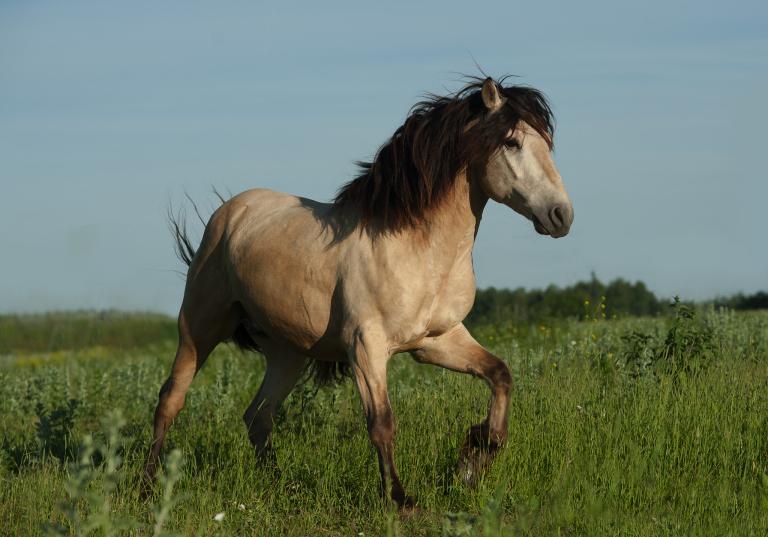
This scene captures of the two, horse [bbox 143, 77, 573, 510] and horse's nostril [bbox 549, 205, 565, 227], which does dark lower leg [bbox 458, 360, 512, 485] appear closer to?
horse [bbox 143, 77, 573, 510]

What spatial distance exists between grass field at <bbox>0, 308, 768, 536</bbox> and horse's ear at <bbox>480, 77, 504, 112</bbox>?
6.84 feet

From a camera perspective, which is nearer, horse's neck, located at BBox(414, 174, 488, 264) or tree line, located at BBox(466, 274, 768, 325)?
horse's neck, located at BBox(414, 174, 488, 264)

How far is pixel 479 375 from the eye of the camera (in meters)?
6.30

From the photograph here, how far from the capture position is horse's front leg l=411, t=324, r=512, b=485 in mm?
6051

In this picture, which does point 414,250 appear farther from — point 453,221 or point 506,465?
point 506,465

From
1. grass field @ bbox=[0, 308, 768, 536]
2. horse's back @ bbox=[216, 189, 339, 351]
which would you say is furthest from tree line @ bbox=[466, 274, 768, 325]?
horse's back @ bbox=[216, 189, 339, 351]

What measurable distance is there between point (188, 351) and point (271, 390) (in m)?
0.69

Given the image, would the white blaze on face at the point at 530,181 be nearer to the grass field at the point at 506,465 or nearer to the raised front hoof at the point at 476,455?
the raised front hoof at the point at 476,455

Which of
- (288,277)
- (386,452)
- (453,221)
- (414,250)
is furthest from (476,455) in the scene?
(288,277)

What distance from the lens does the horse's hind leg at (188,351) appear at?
7.46 metres

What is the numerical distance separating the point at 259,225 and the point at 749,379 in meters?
3.89

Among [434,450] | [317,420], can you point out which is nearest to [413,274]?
[434,450]

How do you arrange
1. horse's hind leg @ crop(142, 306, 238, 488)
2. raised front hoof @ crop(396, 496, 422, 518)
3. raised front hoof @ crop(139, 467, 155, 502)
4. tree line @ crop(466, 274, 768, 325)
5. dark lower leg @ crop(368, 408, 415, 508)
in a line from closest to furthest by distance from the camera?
raised front hoof @ crop(396, 496, 422, 518), dark lower leg @ crop(368, 408, 415, 508), raised front hoof @ crop(139, 467, 155, 502), horse's hind leg @ crop(142, 306, 238, 488), tree line @ crop(466, 274, 768, 325)

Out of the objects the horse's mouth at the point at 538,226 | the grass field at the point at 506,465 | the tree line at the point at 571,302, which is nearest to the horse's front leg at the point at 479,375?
the grass field at the point at 506,465
